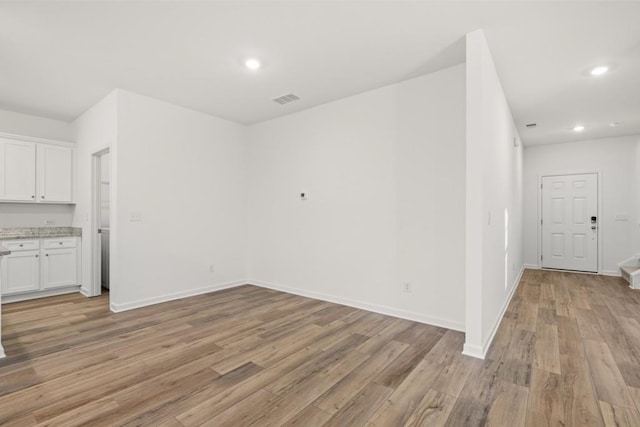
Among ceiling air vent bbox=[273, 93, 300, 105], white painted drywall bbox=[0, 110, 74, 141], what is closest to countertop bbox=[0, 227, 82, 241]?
white painted drywall bbox=[0, 110, 74, 141]

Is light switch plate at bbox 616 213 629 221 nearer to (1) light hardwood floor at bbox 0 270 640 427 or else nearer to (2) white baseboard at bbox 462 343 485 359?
(1) light hardwood floor at bbox 0 270 640 427

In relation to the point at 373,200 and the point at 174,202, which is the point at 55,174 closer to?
the point at 174,202

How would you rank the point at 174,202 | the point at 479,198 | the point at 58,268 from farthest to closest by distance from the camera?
the point at 58,268
the point at 174,202
the point at 479,198

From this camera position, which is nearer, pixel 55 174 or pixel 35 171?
pixel 35 171

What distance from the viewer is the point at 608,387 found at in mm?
2125

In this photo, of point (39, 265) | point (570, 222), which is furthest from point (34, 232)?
point (570, 222)

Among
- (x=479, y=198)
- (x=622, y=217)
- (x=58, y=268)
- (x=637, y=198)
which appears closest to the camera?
(x=479, y=198)

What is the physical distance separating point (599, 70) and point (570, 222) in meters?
4.29

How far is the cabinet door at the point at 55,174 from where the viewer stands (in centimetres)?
467

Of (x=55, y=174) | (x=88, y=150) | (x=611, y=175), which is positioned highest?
(x=88, y=150)

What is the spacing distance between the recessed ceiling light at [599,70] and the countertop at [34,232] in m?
6.99

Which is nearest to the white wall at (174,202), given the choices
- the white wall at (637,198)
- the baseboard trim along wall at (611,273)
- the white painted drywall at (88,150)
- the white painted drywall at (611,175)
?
the white painted drywall at (88,150)

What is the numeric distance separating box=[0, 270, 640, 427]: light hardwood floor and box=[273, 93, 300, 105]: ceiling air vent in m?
2.76

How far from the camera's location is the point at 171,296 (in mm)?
4270
